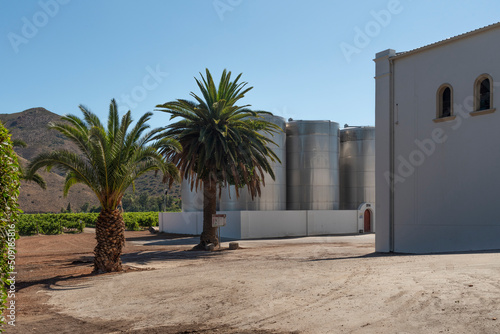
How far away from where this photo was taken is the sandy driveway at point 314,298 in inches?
280

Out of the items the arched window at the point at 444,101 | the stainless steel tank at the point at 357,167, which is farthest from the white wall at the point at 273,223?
the arched window at the point at 444,101

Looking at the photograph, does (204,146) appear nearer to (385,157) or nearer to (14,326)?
(385,157)

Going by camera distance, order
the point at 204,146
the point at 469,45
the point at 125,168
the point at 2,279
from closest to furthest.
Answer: the point at 2,279, the point at 125,168, the point at 469,45, the point at 204,146

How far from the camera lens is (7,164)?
210 inches

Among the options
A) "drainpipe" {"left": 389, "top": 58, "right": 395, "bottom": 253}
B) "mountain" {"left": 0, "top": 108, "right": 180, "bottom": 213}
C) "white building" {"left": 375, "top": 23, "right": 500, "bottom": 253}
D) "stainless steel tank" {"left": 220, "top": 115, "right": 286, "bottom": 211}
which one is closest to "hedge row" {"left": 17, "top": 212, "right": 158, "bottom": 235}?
"stainless steel tank" {"left": 220, "top": 115, "right": 286, "bottom": 211}

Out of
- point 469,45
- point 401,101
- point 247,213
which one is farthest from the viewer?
point 247,213

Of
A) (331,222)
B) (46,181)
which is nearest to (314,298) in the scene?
(331,222)

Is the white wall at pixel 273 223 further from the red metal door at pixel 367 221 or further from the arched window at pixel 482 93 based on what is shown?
the arched window at pixel 482 93

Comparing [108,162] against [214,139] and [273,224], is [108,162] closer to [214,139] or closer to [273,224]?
[214,139]

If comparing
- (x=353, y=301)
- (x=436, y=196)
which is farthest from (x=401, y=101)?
(x=353, y=301)

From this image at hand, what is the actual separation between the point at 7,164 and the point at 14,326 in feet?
15.1

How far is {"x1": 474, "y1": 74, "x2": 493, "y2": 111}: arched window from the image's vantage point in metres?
17.9

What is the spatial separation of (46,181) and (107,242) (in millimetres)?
97859

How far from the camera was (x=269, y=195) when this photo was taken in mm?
36781
